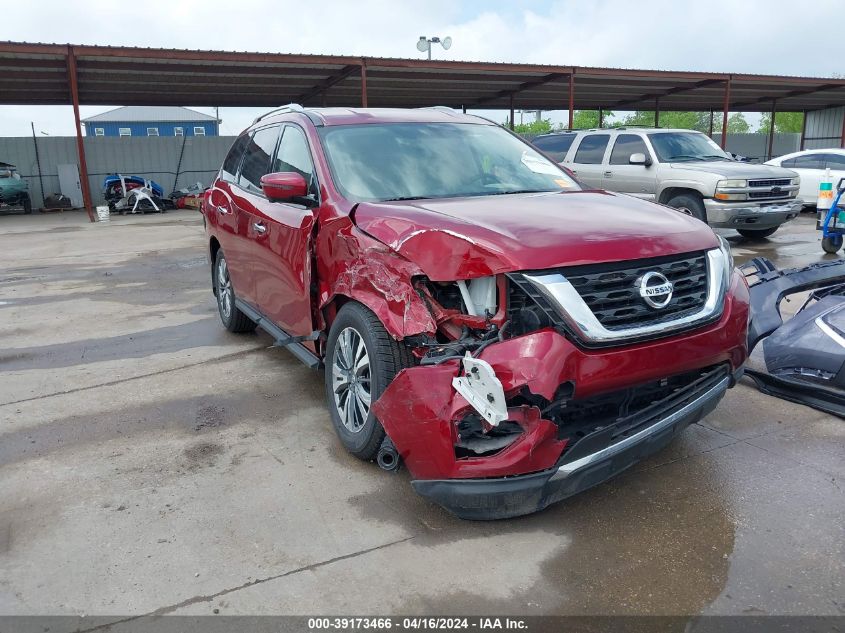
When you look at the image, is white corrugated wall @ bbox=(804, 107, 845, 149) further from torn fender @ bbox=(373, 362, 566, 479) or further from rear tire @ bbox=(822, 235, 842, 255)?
torn fender @ bbox=(373, 362, 566, 479)

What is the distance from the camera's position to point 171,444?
3.97m

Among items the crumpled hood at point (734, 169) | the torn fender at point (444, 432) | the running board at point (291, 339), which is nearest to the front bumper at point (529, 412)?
the torn fender at point (444, 432)

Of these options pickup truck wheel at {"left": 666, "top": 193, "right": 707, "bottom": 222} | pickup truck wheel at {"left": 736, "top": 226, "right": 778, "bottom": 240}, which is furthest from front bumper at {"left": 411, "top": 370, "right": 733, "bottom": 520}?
pickup truck wheel at {"left": 736, "top": 226, "right": 778, "bottom": 240}

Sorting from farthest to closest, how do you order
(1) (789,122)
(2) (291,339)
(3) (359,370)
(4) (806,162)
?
1. (1) (789,122)
2. (4) (806,162)
3. (2) (291,339)
4. (3) (359,370)

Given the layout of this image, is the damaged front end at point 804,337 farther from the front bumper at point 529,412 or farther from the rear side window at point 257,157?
the rear side window at point 257,157

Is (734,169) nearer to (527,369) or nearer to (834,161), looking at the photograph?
(834,161)

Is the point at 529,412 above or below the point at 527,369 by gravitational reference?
below

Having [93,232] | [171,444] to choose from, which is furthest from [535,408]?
[93,232]

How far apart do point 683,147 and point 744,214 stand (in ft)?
5.84

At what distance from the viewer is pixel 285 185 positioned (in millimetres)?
3824

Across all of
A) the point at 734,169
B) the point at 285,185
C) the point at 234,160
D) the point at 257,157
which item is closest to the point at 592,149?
the point at 734,169

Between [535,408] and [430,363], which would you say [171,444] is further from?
[535,408]

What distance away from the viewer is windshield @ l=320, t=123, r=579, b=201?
3.88 meters

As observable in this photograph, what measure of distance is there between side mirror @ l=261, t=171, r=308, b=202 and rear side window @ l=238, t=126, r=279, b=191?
1.04 meters
